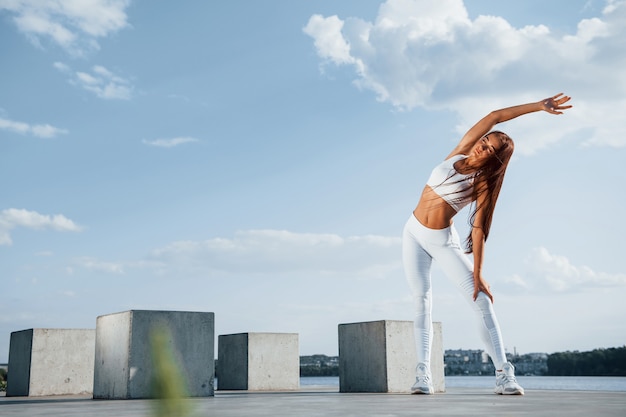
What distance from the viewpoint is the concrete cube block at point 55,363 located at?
12.1m

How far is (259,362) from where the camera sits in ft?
45.7

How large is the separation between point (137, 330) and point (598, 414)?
608cm

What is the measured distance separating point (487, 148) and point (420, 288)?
189cm

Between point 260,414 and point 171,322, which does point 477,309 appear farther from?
point 171,322

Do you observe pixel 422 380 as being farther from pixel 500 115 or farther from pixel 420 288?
pixel 500 115

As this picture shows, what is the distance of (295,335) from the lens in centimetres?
1449

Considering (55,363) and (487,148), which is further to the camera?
(55,363)

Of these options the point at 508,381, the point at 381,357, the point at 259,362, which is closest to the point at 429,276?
the point at 508,381

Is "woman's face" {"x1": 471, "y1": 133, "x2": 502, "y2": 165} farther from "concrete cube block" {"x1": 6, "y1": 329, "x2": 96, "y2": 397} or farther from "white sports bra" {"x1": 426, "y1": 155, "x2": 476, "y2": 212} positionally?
"concrete cube block" {"x1": 6, "y1": 329, "x2": 96, "y2": 397}

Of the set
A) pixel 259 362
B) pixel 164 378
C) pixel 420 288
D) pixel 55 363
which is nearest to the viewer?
pixel 164 378

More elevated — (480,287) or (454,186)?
(454,186)

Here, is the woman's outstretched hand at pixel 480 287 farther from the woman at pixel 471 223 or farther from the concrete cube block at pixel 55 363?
the concrete cube block at pixel 55 363

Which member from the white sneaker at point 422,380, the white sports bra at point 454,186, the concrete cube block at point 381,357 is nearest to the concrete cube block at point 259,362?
the concrete cube block at point 381,357

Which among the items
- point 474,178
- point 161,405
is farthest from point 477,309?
point 161,405
